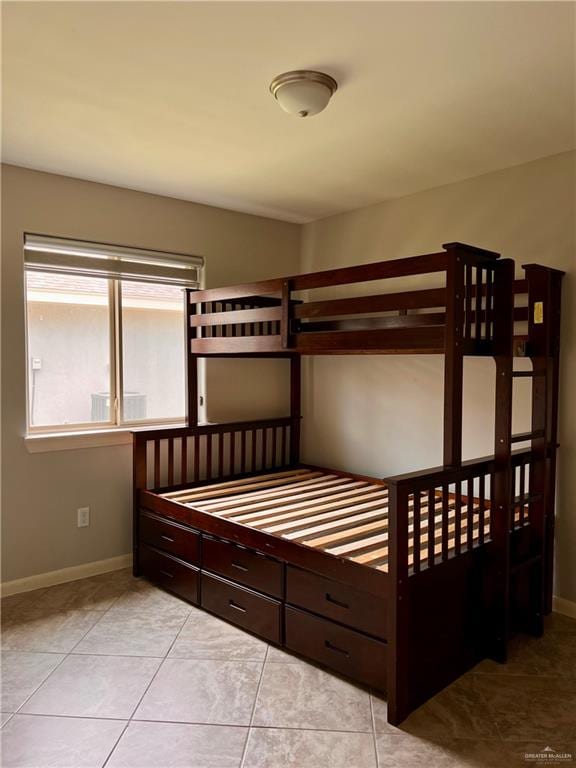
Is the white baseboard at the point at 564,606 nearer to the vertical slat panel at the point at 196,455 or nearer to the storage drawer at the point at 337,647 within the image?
the storage drawer at the point at 337,647

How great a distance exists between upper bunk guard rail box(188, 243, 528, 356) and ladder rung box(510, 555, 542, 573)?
995mm

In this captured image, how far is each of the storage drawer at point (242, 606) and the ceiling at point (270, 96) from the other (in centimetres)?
220

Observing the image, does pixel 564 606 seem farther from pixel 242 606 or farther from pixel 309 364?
pixel 309 364

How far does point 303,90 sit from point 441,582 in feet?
6.48

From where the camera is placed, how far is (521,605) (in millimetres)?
2713

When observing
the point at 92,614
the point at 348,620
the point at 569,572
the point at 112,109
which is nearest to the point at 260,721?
the point at 348,620

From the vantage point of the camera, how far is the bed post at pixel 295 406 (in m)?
4.30

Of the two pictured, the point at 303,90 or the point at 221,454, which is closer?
the point at 303,90

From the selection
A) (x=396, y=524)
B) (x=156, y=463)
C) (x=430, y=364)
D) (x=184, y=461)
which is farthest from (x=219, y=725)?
(x=430, y=364)

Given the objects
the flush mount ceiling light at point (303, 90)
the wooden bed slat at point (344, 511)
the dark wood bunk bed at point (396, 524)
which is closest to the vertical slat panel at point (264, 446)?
the wooden bed slat at point (344, 511)

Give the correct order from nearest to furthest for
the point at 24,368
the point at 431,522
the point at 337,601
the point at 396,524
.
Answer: the point at 396,524
the point at 431,522
the point at 337,601
the point at 24,368

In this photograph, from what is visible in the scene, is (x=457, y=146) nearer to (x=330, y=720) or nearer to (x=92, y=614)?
(x=330, y=720)

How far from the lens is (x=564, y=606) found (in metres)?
2.96

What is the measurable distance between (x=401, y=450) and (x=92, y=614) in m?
2.09
